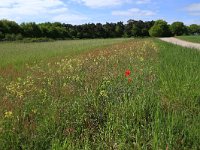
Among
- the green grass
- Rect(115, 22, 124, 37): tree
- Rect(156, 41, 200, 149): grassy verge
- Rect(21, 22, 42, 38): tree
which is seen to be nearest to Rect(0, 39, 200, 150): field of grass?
Rect(156, 41, 200, 149): grassy verge

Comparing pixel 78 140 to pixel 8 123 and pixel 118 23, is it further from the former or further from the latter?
pixel 118 23

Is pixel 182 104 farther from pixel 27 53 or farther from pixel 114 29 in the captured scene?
pixel 114 29

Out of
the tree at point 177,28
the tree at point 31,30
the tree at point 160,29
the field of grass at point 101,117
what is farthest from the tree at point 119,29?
the field of grass at point 101,117

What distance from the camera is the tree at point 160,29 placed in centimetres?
11888

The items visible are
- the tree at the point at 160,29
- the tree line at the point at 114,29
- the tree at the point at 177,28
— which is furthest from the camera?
the tree at the point at 177,28

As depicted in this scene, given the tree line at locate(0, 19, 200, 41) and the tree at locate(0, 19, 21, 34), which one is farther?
the tree line at locate(0, 19, 200, 41)

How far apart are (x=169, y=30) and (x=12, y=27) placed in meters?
61.4

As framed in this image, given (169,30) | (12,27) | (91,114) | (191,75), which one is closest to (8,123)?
(91,114)

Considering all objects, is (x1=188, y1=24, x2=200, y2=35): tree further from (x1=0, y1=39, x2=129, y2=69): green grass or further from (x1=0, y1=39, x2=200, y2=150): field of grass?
(x1=0, y1=39, x2=200, y2=150): field of grass

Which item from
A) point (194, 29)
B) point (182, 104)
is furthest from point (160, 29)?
point (182, 104)

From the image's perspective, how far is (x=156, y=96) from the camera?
7348 mm

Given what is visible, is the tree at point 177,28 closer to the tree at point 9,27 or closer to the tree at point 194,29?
the tree at point 194,29

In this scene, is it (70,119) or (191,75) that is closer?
(70,119)

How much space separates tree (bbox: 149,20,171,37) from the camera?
390 feet
